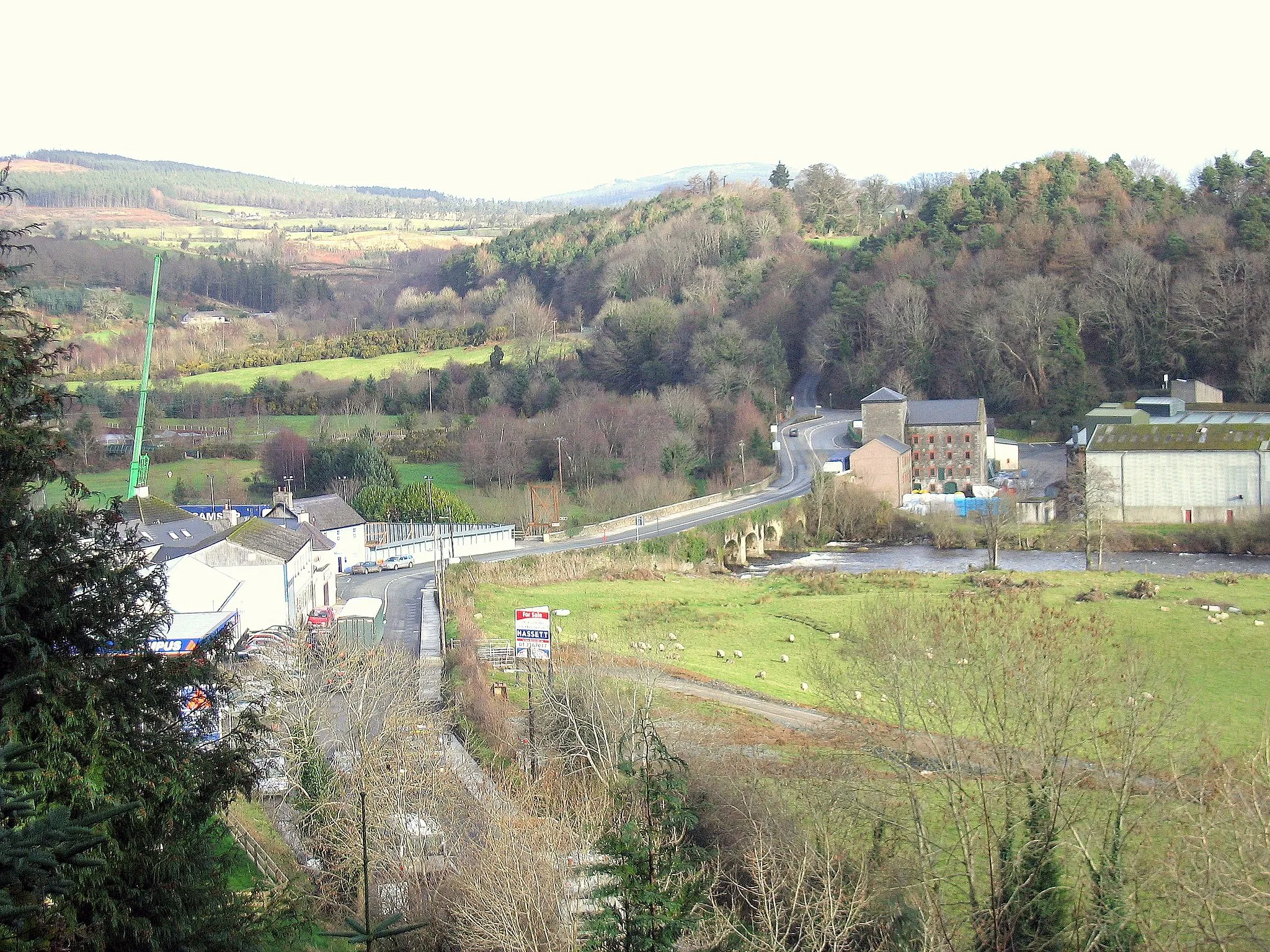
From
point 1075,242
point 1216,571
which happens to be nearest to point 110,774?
point 1216,571

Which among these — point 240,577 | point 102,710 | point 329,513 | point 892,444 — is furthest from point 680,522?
point 102,710

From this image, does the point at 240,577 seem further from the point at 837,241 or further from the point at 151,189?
the point at 151,189

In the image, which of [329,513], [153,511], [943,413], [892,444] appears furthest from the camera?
[943,413]

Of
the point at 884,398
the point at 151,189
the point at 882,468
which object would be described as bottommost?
the point at 882,468

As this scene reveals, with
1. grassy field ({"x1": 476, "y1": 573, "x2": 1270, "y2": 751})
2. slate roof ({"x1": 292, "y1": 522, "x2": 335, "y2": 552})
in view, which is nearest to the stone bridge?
grassy field ({"x1": 476, "y1": 573, "x2": 1270, "y2": 751})

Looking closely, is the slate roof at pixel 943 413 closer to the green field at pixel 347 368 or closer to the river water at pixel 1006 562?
the river water at pixel 1006 562

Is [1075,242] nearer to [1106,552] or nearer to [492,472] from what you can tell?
[1106,552]
